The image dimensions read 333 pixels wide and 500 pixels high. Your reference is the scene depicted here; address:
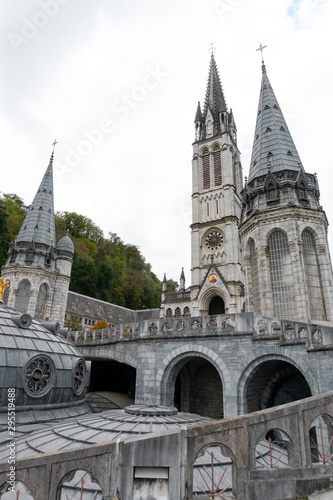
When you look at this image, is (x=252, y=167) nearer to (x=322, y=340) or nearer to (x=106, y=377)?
(x=322, y=340)

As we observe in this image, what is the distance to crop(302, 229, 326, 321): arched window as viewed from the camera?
60.2ft

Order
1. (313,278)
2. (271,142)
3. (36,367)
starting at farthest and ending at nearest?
(271,142) → (313,278) → (36,367)

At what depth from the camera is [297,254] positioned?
61.8 ft

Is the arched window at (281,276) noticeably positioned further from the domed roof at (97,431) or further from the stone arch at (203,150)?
the stone arch at (203,150)

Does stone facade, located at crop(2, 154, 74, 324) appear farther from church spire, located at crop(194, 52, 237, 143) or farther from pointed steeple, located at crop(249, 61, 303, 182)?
church spire, located at crop(194, 52, 237, 143)

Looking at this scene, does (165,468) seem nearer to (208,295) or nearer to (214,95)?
(208,295)

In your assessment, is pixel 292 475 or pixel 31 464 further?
pixel 292 475

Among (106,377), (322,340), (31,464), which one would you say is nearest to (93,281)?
(106,377)

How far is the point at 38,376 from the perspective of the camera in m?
9.66

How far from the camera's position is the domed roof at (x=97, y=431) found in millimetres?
6629

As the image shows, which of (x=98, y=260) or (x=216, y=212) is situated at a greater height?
(x=98, y=260)

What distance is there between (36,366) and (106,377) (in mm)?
14255

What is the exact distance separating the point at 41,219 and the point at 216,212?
2392 cm

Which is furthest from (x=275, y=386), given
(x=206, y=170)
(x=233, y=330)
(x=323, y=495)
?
(x=206, y=170)
